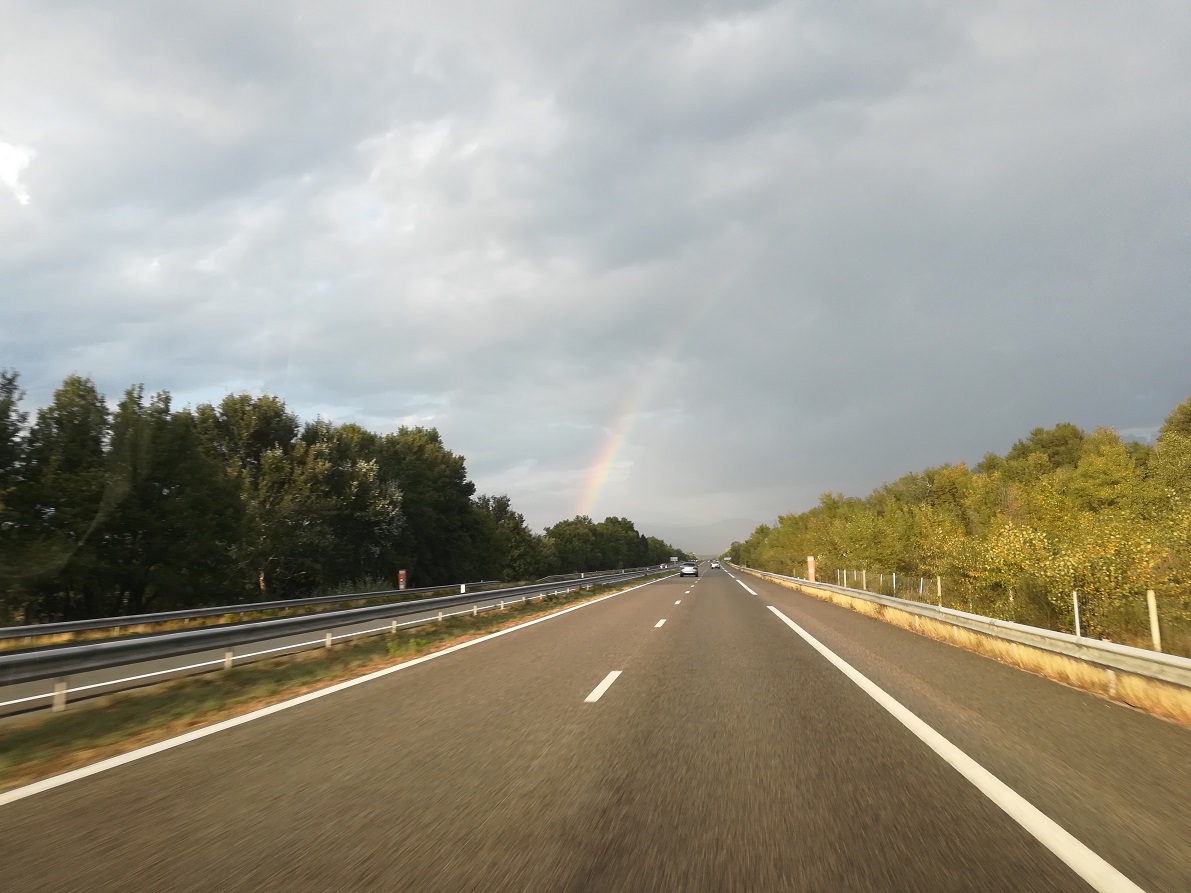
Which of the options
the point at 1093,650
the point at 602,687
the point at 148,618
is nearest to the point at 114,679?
the point at 602,687

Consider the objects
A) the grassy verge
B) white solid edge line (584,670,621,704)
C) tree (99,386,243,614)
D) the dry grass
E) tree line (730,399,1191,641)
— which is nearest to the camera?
the dry grass

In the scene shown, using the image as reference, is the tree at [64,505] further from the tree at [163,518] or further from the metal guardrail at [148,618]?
the metal guardrail at [148,618]

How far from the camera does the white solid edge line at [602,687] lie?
8328mm

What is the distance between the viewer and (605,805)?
4598mm

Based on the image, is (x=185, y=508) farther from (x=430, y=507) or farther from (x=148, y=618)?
(x=430, y=507)

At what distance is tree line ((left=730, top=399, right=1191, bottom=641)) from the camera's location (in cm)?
1631

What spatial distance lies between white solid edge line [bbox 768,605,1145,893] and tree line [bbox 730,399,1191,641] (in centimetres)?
1071

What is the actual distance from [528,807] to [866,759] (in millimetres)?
2774

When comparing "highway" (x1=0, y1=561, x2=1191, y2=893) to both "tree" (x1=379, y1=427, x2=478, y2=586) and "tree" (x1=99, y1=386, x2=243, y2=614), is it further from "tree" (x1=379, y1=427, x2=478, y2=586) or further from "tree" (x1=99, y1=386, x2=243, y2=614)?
"tree" (x1=379, y1=427, x2=478, y2=586)

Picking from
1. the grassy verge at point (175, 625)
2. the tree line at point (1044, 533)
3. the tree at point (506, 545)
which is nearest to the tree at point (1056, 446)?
the tree line at point (1044, 533)

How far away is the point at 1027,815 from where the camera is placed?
14.4 ft

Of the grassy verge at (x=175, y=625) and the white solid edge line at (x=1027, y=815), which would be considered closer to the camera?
the white solid edge line at (x=1027, y=815)

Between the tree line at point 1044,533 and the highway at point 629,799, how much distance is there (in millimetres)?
9531

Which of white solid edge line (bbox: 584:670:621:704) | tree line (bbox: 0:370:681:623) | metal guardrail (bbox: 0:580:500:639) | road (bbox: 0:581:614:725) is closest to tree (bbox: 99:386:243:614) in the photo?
tree line (bbox: 0:370:681:623)
